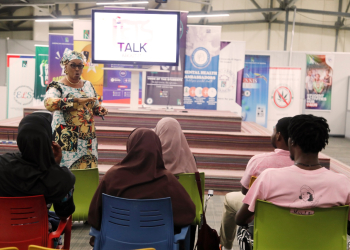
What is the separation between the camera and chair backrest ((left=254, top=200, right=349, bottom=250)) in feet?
4.81

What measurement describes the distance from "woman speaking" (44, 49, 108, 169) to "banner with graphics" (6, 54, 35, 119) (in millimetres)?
6600

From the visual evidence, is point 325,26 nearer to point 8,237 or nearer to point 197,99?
point 197,99

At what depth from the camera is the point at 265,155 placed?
2.12 m

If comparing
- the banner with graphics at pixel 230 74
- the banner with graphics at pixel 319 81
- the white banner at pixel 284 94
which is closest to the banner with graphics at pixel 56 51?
the banner with graphics at pixel 230 74

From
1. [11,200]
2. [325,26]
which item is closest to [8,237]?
[11,200]

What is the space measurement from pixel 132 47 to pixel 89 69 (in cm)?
173

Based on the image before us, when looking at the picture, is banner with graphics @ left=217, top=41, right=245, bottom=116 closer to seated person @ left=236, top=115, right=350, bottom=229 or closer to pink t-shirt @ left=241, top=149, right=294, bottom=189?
pink t-shirt @ left=241, top=149, right=294, bottom=189

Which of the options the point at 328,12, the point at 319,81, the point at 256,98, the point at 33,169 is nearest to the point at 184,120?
the point at 33,169

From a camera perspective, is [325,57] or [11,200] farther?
[325,57]

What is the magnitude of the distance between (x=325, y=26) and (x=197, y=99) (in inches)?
352

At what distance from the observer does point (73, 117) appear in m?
2.76

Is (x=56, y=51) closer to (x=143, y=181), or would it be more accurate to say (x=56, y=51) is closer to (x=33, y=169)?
(x=33, y=169)

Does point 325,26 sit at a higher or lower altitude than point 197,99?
higher

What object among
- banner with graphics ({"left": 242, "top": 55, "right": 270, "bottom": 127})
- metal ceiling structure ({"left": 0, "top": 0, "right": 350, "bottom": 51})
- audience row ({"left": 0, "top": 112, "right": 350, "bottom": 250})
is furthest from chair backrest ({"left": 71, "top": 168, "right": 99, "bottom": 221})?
metal ceiling structure ({"left": 0, "top": 0, "right": 350, "bottom": 51})
